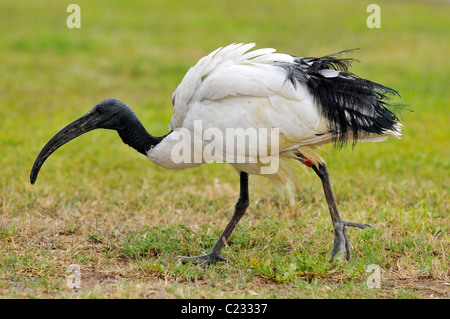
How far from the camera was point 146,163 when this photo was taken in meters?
7.50

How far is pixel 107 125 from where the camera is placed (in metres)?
4.73

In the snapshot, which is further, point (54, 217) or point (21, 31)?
point (21, 31)

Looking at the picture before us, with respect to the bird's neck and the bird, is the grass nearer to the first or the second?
the bird

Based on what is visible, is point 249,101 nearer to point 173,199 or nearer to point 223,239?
point 223,239

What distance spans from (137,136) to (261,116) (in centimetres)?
100

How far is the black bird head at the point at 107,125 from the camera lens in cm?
468

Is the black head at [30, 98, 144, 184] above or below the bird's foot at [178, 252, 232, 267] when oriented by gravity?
above

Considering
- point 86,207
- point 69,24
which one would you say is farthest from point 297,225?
point 69,24

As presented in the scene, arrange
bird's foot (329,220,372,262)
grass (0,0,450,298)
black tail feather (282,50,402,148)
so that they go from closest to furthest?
grass (0,0,450,298)
black tail feather (282,50,402,148)
bird's foot (329,220,372,262)

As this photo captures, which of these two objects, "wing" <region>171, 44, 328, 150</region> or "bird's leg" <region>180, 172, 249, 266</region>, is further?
"bird's leg" <region>180, 172, 249, 266</region>

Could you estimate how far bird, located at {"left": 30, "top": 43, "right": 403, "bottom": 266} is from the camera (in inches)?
170

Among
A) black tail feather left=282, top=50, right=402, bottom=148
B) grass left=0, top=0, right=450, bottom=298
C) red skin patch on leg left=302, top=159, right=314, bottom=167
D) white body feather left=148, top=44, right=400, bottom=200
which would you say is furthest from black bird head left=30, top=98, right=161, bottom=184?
black tail feather left=282, top=50, right=402, bottom=148
